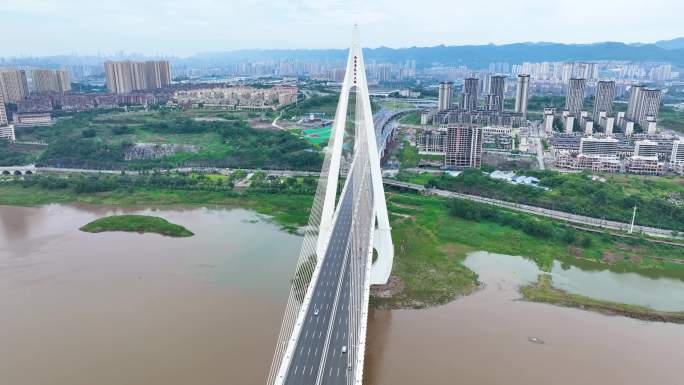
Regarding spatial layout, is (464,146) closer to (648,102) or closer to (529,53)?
(648,102)

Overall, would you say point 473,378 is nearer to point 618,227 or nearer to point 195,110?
point 618,227

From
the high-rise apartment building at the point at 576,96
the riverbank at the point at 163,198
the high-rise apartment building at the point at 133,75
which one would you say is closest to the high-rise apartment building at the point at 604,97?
the high-rise apartment building at the point at 576,96

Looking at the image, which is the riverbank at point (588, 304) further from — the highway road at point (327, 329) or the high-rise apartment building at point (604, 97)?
the high-rise apartment building at point (604, 97)

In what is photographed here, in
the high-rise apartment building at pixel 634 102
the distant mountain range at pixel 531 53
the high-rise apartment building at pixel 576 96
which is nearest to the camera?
the high-rise apartment building at pixel 634 102

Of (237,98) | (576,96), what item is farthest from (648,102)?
(237,98)

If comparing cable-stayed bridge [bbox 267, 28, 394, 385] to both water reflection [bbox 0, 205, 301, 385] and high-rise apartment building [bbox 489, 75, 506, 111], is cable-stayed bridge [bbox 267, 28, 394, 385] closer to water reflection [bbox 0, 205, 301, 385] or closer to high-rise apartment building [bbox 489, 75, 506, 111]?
water reflection [bbox 0, 205, 301, 385]

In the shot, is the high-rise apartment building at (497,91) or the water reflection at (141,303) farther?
the high-rise apartment building at (497,91)
